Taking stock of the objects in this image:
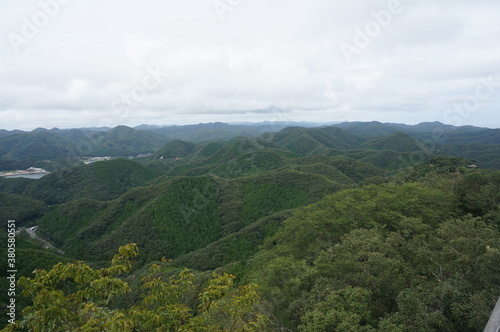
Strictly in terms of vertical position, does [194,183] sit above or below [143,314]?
below

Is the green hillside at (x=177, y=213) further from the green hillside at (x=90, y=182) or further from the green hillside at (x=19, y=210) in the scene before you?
the green hillside at (x=90, y=182)

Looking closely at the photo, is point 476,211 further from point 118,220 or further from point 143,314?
point 118,220

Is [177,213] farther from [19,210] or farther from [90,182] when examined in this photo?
[90,182]

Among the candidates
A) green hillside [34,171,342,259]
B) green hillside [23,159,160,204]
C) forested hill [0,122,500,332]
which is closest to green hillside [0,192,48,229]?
green hillside [34,171,342,259]

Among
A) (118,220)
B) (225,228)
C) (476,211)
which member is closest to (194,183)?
(225,228)

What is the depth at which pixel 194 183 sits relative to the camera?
306ft

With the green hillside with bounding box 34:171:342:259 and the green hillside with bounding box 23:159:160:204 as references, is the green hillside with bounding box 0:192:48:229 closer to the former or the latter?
the green hillside with bounding box 34:171:342:259

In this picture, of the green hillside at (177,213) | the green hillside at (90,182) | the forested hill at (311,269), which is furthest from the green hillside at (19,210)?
the forested hill at (311,269)

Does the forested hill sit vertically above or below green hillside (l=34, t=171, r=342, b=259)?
above

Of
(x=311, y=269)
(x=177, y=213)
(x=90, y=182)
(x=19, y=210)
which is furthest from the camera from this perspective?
(x=90, y=182)

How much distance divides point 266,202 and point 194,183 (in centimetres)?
2969

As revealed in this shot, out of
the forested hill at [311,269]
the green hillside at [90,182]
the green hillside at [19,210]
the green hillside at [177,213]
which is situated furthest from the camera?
the green hillside at [90,182]

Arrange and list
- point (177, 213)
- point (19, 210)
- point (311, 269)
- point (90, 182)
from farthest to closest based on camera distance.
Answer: point (90, 182)
point (19, 210)
point (177, 213)
point (311, 269)

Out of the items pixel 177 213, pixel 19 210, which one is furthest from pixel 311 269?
pixel 19 210
